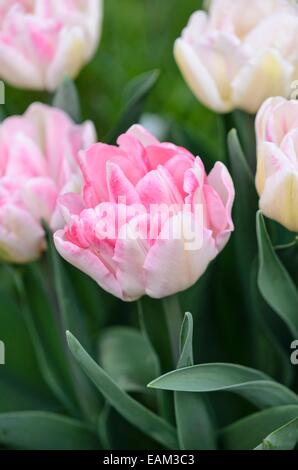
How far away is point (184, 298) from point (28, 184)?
175 mm

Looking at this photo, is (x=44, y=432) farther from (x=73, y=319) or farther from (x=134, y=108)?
(x=134, y=108)

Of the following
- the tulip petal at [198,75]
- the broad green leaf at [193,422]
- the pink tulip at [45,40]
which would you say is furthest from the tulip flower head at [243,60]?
the broad green leaf at [193,422]

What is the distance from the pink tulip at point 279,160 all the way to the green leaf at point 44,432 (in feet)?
0.90

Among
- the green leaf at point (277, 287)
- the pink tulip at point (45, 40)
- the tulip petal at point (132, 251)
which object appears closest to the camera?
the tulip petal at point (132, 251)

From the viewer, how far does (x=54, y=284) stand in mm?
777

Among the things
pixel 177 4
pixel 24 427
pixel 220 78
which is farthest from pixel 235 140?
pixel 177 4

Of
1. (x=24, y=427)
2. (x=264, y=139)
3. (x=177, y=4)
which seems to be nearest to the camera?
(x=264, y=139)

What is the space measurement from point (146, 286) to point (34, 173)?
0.55 feet

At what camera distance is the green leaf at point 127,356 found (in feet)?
2.59

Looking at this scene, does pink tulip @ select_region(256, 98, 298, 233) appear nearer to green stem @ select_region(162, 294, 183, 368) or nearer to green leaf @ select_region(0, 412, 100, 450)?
green stem @ select_region(162, 294, 183, 368)

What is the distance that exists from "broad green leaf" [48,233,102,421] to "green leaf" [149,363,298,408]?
142 millimetres

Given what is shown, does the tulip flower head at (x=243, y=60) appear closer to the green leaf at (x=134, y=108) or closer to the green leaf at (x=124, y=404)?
the green leaf at (x=134, y=108)

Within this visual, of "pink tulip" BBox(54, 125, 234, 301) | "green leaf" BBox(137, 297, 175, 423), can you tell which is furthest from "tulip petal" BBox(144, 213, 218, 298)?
"green leaf" BBox(137, 297, 175, 423)
